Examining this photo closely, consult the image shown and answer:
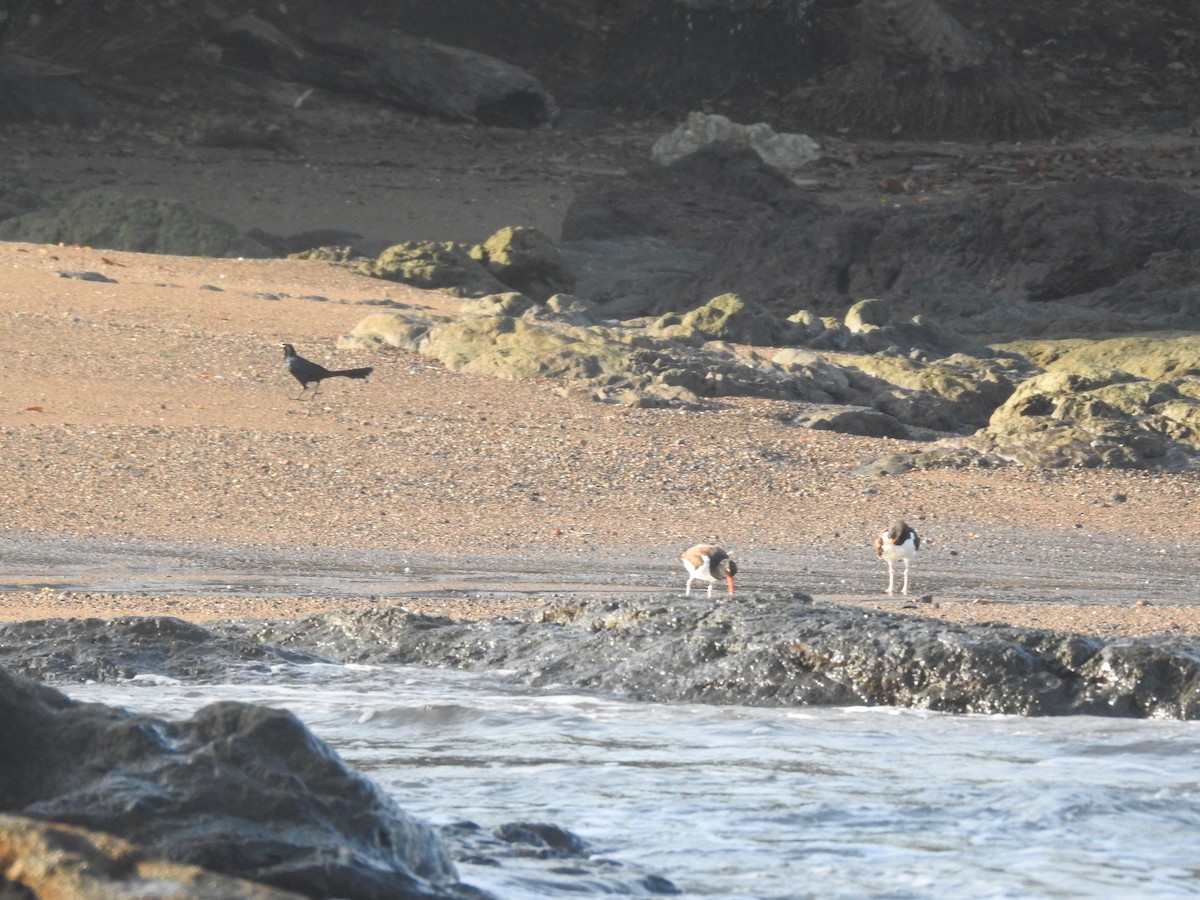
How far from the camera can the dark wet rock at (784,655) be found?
6465 mm

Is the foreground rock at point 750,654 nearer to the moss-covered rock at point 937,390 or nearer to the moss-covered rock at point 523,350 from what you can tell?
the moss-covered rock at point 523,350

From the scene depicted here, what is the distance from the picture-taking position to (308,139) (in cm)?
2616

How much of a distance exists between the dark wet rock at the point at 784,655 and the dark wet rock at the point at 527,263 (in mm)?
11139

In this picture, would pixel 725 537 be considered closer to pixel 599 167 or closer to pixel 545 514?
pixel 545 514

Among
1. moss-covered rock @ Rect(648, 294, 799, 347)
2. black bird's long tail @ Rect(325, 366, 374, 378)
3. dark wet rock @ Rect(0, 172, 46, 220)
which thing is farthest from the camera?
dark wet rock @ Rect(0, 172, 46, 220)

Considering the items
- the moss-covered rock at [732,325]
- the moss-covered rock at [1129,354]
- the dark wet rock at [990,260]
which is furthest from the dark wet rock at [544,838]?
the dark wet rock at [990,260]

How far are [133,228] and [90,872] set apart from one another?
15.5 m

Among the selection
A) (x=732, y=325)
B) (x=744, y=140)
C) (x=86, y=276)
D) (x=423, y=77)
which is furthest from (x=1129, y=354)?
(x=423, y=77)

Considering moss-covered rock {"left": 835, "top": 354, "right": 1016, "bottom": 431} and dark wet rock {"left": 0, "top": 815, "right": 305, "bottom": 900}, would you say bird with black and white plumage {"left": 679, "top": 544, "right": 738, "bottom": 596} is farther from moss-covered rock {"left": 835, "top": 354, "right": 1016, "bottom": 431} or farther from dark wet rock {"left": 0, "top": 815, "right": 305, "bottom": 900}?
moss-covered rock {"left": 835, "top": 354, "right": 1016, "bottom": 431}

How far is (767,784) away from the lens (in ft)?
19.3

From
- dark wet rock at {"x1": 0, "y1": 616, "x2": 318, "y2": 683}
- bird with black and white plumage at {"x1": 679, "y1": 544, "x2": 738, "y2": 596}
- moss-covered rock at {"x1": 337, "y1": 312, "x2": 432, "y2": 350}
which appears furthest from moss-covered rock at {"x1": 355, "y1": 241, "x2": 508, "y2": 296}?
dark wet rock at {"x1": 0, "y1": 616, "x2": 318, "y2": 683}

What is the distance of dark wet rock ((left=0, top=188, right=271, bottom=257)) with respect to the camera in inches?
712

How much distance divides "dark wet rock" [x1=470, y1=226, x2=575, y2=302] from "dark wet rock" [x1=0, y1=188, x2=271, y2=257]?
2164 mm

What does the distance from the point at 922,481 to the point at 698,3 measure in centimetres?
1832
